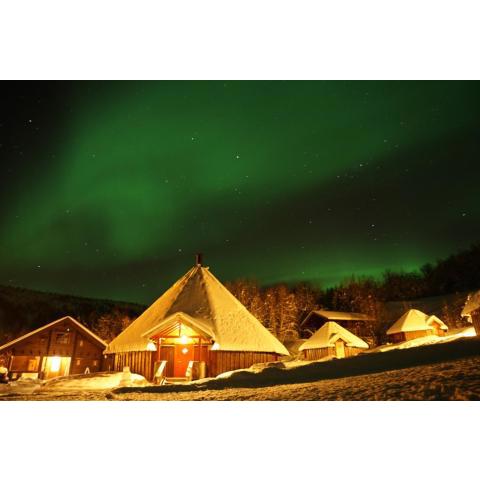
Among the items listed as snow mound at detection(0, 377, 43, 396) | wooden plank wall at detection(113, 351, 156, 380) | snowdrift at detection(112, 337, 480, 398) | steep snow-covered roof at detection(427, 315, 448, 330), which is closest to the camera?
snowdrift at detection(112, 337, 480, 398)

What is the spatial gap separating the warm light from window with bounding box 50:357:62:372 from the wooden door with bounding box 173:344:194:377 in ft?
32.9

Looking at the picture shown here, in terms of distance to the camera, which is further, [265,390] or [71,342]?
[71,342]

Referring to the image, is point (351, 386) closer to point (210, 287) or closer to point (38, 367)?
point (210, 287)

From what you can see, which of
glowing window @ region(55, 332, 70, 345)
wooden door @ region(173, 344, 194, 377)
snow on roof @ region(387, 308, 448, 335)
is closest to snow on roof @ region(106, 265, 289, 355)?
wooden door @ region(173, 344, 194, 377)

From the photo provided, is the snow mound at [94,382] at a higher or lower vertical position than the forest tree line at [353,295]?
lower

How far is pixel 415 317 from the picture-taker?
27859 mm

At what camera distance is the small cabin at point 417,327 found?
89.1 feet

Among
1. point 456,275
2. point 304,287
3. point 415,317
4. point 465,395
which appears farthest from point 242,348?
point 456,275

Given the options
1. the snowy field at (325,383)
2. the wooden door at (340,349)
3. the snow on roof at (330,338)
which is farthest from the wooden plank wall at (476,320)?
the wooden door at (340,349)

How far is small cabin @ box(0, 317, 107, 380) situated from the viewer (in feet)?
64.1

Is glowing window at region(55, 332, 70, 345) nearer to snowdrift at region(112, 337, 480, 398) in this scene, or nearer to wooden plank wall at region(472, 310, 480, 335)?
snowdrift at region(112, 337, 480, 398)

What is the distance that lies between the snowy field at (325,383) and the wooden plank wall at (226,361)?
0.72 metres

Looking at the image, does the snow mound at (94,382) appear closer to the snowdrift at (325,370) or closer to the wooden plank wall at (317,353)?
the snowdrift at (325,370)

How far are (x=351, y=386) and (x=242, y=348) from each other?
205 inches
